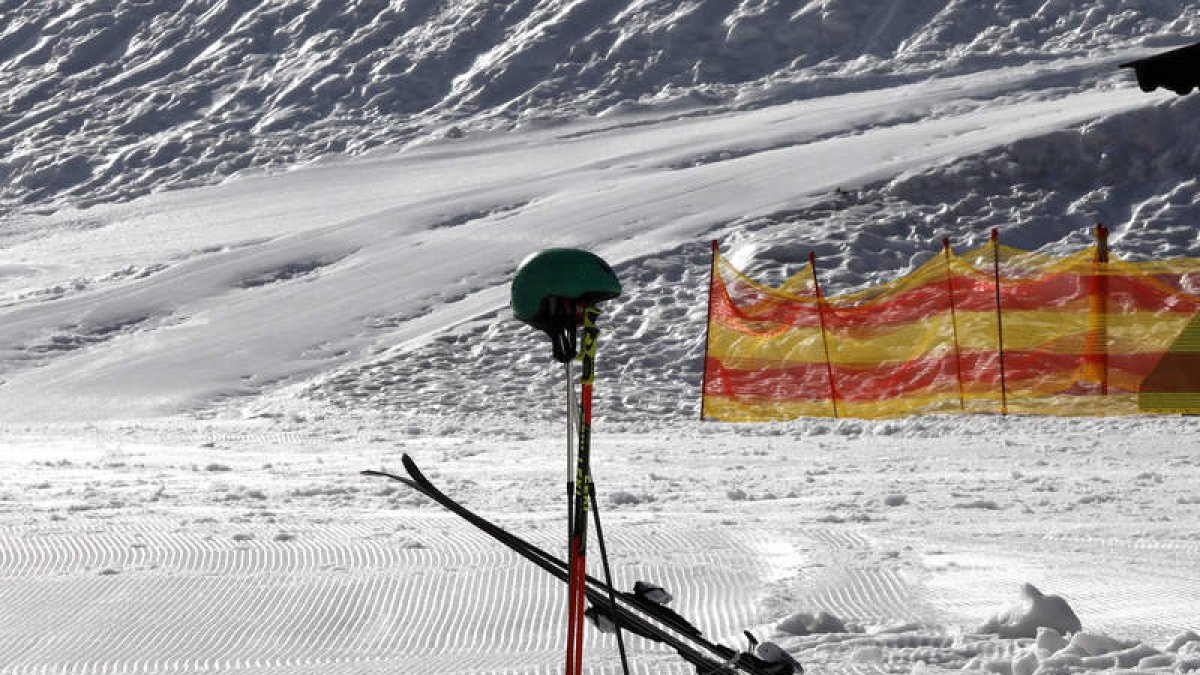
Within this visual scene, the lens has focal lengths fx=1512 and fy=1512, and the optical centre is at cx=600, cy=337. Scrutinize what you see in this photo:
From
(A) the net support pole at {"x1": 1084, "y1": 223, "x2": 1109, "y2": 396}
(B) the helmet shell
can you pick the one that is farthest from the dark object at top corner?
(A) the net support pole at {"x1": 1084, "y1": 223, "x2": 1109, "y2": 396}

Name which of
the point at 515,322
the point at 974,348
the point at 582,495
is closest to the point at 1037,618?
the point at 582,495

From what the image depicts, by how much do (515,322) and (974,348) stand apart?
27.3 ft

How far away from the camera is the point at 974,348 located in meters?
14.0

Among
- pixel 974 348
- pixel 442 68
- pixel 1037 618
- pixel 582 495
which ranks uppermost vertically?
pixel 442 68

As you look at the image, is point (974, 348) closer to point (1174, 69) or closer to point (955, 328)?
point (955, 328)

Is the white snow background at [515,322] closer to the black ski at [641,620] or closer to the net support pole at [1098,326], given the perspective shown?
Answer: the black ski at [641,620]

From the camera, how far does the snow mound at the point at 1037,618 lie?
17.4 ft

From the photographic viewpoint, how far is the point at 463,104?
39812 mm

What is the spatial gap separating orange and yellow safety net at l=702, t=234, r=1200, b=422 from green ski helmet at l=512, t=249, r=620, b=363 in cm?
953

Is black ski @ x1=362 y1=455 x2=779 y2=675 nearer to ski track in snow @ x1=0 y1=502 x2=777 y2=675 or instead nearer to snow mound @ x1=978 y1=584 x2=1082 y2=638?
ski track in snow @ x1=0 y1=502 x2=777 y2=675

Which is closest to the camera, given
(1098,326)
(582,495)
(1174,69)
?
(582,495)

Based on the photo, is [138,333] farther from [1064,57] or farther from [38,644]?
[1064,57]

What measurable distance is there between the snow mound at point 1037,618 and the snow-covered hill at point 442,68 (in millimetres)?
30416

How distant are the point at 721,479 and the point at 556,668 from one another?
16.7ft
